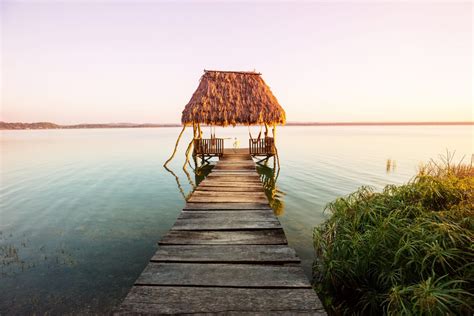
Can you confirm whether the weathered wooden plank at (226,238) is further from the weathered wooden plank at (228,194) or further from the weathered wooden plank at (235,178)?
the weathered wooden plank at (235,178)

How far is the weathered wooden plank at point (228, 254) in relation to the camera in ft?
11.7

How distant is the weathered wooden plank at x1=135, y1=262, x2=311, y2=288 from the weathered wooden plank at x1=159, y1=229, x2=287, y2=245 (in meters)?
0.70

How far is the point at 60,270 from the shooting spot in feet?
17.2

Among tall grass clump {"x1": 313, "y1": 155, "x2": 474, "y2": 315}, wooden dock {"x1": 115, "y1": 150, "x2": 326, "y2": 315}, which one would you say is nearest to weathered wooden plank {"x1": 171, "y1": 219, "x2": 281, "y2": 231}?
wooden dock {"x1": 115, "y1": 150, "x2": 326, "y2": 315}

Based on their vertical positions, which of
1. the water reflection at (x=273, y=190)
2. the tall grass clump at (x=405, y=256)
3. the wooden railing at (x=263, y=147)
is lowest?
the water reflection at (x=273, y=190)

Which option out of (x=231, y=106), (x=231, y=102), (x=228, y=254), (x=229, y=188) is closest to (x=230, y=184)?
(x=229, y=188)

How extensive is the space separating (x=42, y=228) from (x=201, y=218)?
A: 18.4 ft

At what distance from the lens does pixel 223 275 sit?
126 inches

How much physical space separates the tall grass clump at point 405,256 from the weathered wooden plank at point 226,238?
42.1 inches

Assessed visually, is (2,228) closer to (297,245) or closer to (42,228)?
(42,228)

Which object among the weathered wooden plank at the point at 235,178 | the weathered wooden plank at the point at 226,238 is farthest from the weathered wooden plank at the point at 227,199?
the weathered wooden plank at the point at 235,178

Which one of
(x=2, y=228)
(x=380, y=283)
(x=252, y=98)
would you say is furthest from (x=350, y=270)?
(x=252, y=98)

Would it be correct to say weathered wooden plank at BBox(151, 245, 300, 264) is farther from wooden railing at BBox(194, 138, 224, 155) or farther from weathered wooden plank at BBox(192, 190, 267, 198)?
wooden railing at BBox(194, 138, 224, 155)

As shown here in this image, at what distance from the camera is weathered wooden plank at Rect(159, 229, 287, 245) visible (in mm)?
4168
